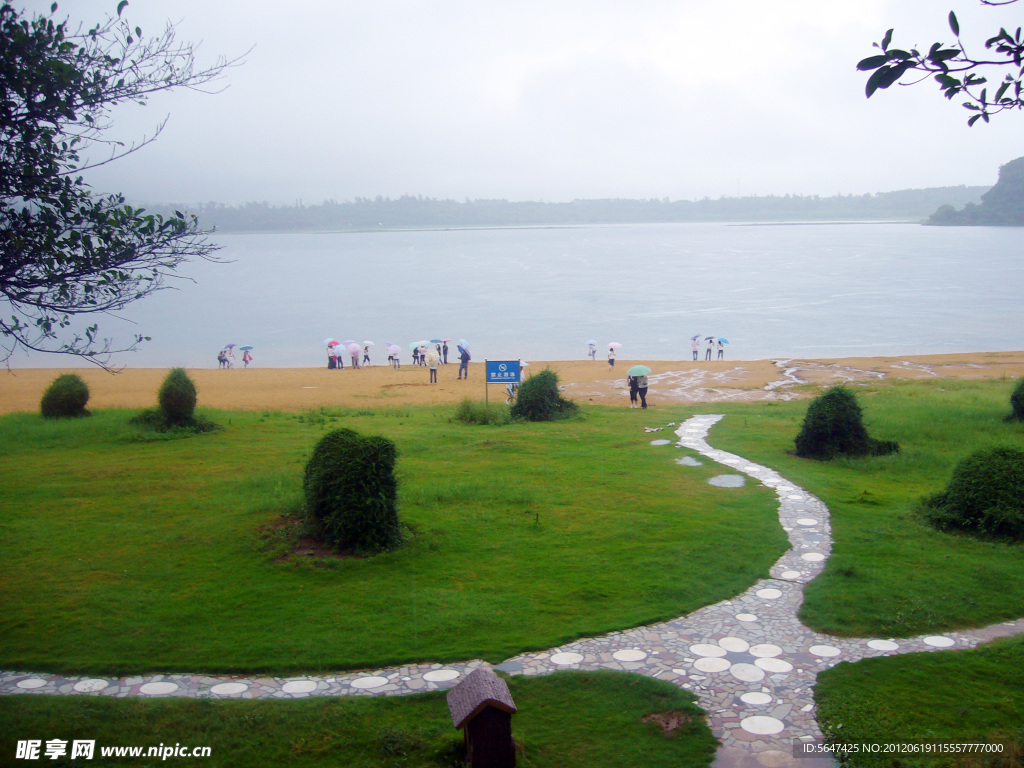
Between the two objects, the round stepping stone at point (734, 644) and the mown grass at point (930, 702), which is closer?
the mown grass at point (930, 702)

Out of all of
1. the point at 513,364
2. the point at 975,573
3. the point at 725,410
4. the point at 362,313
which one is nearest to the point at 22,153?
the point at 975,573

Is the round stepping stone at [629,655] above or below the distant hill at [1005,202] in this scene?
below

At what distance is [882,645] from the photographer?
6664mm

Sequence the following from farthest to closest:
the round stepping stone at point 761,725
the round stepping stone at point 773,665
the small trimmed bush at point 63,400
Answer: the small trimmed bush at point 63,400
the round stepping stone at point 773,665
the round stepping stone at point 761,725

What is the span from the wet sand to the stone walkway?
1689cm

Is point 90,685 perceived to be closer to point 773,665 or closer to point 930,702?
point 773,665

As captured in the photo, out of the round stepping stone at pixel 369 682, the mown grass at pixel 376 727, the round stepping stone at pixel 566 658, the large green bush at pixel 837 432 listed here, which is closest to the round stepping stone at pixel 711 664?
the mown grass at pixel 376 727

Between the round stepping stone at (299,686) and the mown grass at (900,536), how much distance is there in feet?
15.2

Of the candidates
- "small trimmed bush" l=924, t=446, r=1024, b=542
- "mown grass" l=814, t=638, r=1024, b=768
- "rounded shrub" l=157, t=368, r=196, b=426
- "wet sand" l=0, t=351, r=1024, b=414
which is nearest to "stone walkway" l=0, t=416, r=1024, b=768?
"mown grass" l=814, t=638, r=1024, b=768

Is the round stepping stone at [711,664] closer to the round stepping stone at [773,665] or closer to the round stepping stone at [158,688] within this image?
the round stepping stone at [773,665]

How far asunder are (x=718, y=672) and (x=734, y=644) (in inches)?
23.5

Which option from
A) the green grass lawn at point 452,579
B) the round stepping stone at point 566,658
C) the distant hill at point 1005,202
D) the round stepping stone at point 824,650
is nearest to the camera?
the green grass lawn at point 452,579

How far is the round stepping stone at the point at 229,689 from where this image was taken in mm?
5926

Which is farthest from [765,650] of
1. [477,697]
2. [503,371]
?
[503,371]
